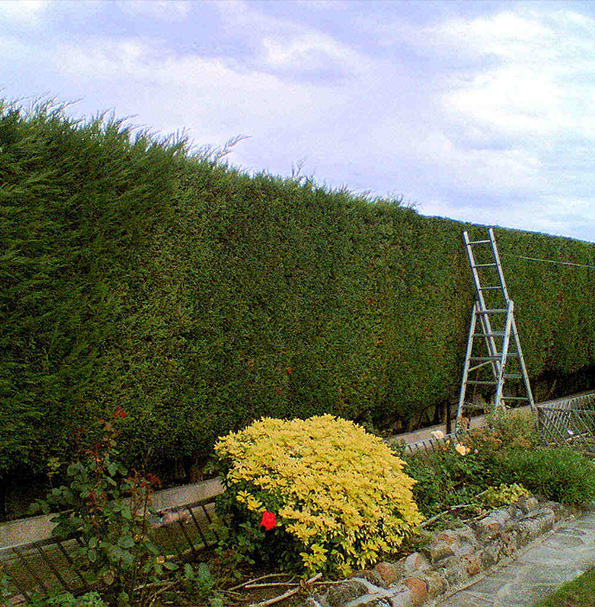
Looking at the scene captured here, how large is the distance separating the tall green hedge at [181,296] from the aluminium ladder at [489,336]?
3.28ft

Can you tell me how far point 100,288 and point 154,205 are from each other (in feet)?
2.62

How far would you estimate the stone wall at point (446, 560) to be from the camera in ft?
11.4

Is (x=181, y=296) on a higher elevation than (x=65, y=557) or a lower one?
higher

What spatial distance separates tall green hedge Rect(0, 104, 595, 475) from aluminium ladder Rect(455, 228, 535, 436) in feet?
3.28

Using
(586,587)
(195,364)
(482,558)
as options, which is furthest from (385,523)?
(195,364)

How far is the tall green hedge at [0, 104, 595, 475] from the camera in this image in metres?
4.19

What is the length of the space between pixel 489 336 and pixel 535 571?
4.69 m

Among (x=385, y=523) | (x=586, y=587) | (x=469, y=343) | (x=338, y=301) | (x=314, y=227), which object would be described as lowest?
(x=586, y=587)

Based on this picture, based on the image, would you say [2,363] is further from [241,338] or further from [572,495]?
[572,495]

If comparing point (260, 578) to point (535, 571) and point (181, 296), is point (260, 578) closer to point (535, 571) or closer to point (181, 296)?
point (535, 571)

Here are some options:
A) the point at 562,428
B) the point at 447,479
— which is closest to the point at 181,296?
the point at 447,479

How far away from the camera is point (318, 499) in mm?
3678

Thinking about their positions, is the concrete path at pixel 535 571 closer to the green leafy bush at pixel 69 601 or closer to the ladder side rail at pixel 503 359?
the green leafy bush at pixel 69 601

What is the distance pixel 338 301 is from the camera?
6621 millimetres
